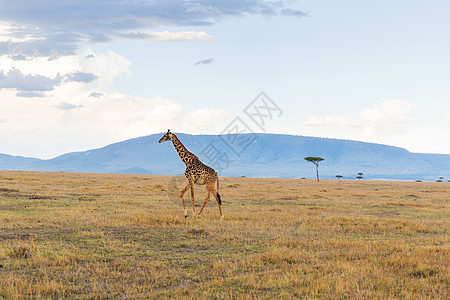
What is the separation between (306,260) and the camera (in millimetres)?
10984

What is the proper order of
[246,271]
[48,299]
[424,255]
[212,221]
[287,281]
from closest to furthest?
[48,299], [287,281], [246,271], [424,255], [212,221]

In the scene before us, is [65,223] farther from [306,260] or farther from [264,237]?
[306,260]

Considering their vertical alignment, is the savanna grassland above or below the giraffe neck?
below

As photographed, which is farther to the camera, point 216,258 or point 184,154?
point 184,154

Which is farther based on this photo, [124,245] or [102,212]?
[102,212]

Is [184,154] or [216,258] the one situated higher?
[184,154]

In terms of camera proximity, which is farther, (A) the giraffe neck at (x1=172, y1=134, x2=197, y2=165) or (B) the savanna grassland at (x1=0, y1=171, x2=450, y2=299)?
(A) the giraffe neck at (x1=172, y1=134, x2=197, y2=165)

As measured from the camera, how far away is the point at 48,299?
7.73 metres

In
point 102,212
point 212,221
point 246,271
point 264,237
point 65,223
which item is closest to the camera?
point 246,271

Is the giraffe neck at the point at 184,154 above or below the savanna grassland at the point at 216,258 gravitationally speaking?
above

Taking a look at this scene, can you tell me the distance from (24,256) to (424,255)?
10.7 metres

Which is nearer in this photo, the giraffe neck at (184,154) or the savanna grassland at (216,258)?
the savanna grassland at (216,258)

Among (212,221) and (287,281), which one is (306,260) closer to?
(287,281)

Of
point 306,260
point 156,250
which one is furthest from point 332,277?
point 156,250
